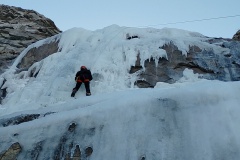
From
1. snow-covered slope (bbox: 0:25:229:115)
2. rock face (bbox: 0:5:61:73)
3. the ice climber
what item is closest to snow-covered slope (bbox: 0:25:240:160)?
the ice climber

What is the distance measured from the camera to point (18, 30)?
14.1 metres

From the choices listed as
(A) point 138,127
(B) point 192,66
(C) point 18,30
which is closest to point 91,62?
(B) point 192,66

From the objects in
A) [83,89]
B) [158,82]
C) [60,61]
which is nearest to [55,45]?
[60,61]

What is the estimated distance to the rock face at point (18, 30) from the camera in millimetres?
12695

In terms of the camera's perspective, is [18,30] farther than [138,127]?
Yes

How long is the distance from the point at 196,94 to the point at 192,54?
373cm

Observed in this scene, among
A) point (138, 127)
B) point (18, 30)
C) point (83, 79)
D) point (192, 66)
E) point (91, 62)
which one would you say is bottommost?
point (138, 127)

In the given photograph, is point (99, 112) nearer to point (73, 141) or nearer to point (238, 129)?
point (73, 141)

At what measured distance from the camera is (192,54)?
9.15 meters

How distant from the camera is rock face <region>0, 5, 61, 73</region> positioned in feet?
41.7

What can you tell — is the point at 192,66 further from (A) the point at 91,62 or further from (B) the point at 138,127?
(B) the point at 138,127

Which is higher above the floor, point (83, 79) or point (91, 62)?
point (91, 62)

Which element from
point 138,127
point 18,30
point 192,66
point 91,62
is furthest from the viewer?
point 18,30

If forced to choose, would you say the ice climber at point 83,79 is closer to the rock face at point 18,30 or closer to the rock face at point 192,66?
the rock face at point 192,66
